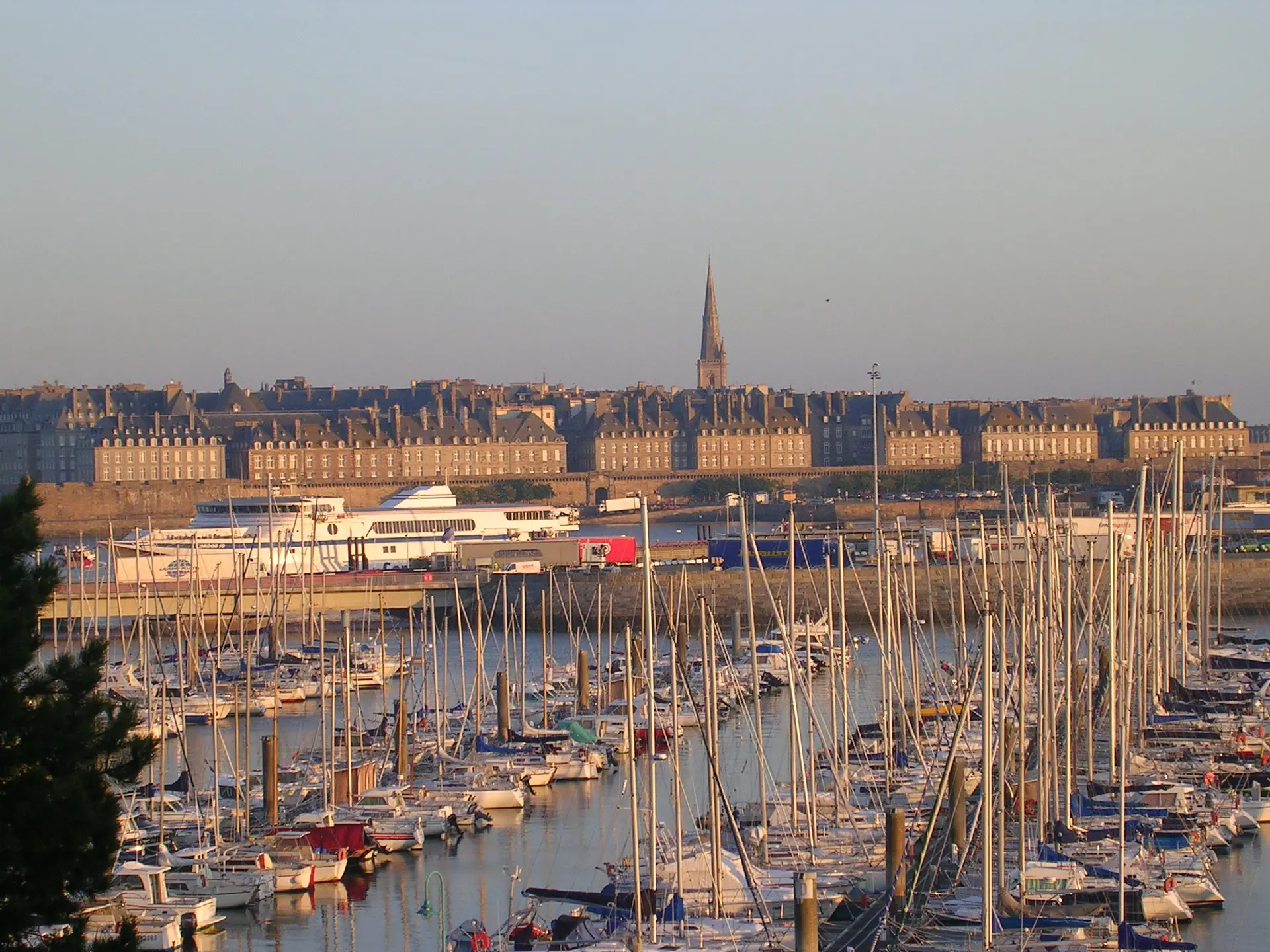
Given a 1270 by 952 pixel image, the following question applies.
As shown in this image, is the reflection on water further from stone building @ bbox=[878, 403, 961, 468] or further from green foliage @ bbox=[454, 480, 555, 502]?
stone building @ bbox=[878, 403, 961, 468]

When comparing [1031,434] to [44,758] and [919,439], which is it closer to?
[919,439]

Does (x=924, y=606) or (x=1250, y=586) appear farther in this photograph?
(x=1250, y=586)

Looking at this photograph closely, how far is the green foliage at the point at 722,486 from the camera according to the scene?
257 feet

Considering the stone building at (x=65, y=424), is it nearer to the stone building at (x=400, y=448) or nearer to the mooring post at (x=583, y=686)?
the stone building at (x=400, y=448)

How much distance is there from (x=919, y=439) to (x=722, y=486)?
10.2 meters

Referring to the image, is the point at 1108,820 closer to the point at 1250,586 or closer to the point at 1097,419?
the point at 1250,586

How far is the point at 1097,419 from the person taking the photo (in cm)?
8869

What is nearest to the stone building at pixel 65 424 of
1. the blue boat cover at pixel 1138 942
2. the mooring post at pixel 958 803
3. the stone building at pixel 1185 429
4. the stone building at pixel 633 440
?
the stone building at pixel 633 440

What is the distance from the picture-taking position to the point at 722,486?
7944 centimetres

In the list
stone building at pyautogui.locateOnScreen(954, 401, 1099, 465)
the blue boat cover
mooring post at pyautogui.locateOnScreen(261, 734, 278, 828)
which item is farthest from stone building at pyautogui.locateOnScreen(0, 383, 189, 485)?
the blue boat cover

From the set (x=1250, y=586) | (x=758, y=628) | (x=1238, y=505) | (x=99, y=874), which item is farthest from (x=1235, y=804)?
(x=1238, y=505)

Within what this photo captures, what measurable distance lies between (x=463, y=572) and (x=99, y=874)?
31.3 m

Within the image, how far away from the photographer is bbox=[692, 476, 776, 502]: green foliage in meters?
78.4

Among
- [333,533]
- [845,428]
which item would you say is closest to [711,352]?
[845,428]
